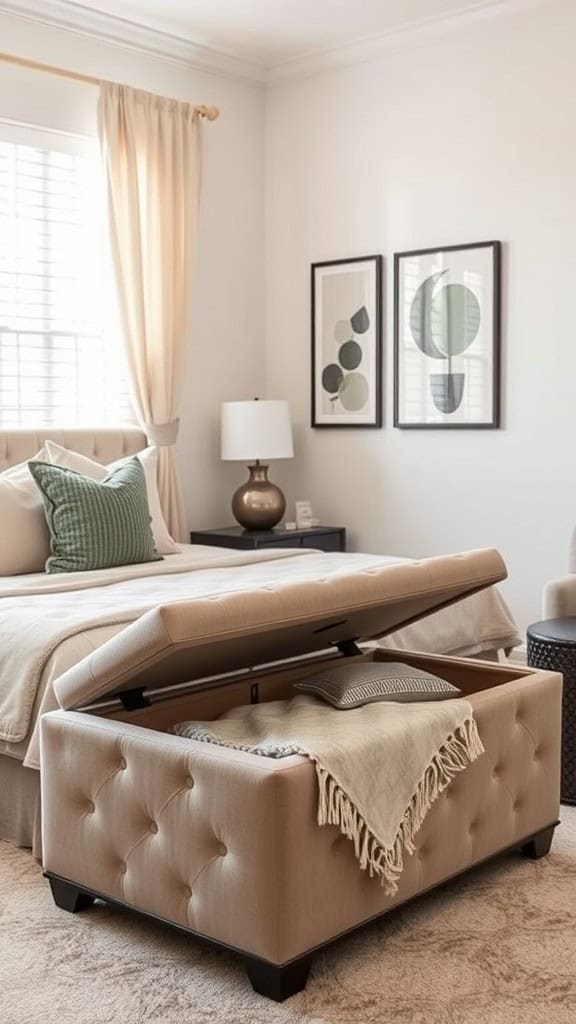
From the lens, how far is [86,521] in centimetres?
451

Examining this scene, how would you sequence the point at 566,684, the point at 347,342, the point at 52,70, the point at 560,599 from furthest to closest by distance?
the point at 347,342 → the point at 52,70 → the point at 560,599 → the point at 566,684

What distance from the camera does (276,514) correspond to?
6.09 metres

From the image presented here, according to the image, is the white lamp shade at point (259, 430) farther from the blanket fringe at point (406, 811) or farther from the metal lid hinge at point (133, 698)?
the blanket fringe at point (406, 811)

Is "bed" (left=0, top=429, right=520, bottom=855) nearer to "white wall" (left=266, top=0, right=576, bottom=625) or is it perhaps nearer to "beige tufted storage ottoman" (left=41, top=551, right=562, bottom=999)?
"beige tufted storage ottoman" (left=41, top=551, right=562, bottom=999)

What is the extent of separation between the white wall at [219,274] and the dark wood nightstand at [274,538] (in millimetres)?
352

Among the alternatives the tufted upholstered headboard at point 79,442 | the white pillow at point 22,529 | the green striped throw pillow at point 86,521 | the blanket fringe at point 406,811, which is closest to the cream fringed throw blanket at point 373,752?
the blanket fringe at point 406,811

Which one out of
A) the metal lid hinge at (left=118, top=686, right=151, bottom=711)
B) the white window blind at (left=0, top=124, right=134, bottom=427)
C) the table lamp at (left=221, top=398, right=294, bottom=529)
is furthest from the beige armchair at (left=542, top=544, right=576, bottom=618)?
the white window blind at (left=0, top=124, right=134, bottom=427)

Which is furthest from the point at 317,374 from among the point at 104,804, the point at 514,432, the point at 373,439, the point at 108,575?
the point at 104,804

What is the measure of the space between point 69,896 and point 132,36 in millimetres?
4283

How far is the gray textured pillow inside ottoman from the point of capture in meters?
3.05

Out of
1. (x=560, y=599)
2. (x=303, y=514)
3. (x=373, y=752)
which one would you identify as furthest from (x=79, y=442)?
(x=373, y=752)

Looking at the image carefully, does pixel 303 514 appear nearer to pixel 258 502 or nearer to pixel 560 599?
pixel 258 502

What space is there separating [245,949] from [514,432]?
3.57 meters

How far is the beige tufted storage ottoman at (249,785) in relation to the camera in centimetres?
243
